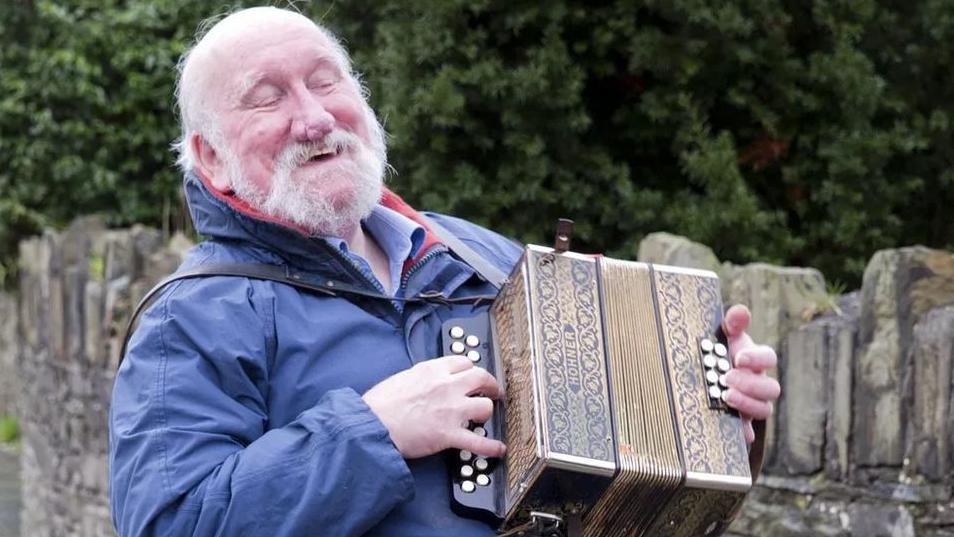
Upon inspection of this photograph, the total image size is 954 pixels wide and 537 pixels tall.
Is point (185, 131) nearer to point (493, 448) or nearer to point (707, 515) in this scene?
point (493, 448)

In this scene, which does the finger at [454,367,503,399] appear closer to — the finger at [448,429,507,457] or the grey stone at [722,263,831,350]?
the finger at [448,429,507,457]

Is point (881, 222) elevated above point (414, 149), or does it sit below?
below

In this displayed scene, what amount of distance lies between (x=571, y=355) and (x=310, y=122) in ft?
2.11

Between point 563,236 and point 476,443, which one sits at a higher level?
point 563,236

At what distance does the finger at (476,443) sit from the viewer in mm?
2527

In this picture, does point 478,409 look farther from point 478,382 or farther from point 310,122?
point 310,122

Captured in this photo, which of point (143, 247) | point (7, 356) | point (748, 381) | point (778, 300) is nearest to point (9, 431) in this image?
point (7, 356)

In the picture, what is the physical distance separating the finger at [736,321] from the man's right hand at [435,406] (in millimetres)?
483

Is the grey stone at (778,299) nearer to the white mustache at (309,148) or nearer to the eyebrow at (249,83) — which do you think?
the white mustache at (309,148)

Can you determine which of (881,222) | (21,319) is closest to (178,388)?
(881,222)

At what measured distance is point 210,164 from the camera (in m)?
2.85

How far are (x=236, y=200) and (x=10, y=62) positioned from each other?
897 cm

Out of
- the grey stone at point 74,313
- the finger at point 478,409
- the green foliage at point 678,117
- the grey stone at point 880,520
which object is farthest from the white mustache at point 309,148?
the grey stone at point 74,313

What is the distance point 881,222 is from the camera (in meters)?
5.98
